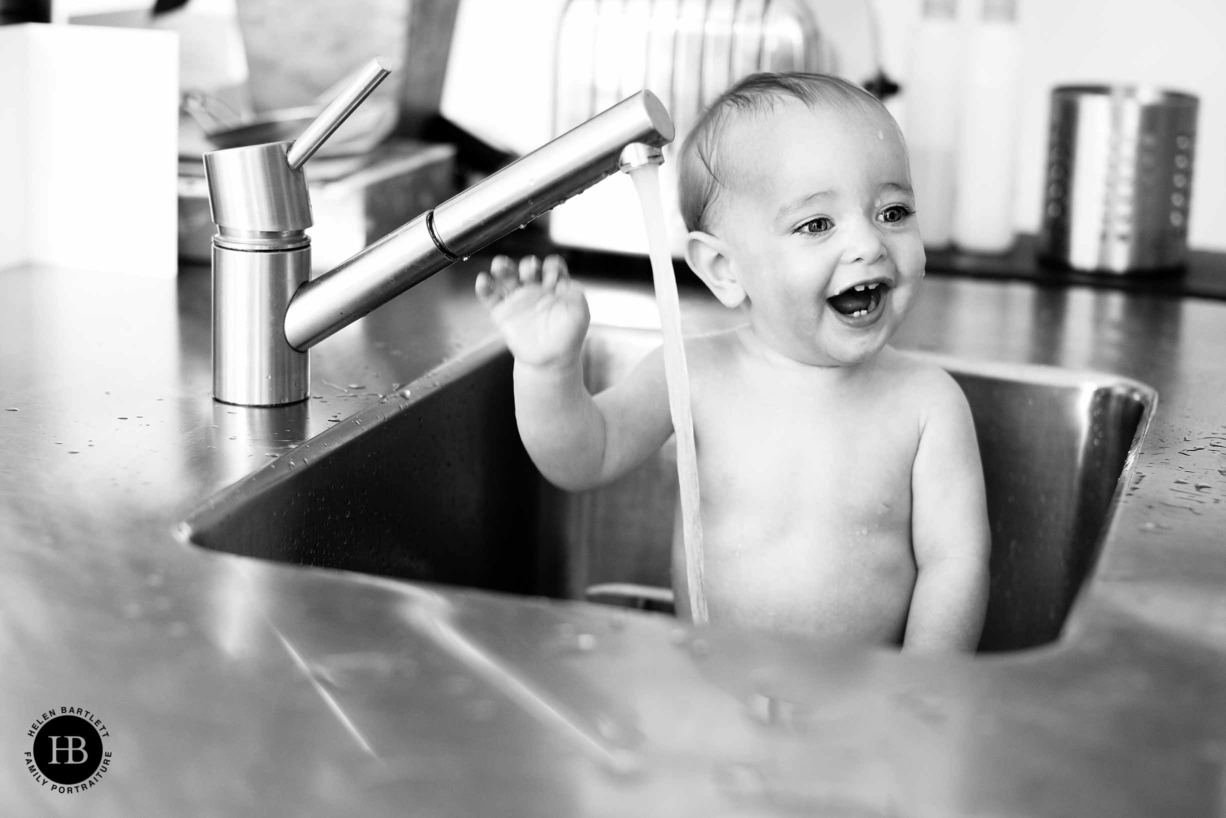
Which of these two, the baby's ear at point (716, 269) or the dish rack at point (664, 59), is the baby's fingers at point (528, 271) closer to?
the baby's ear at point (716, 269)

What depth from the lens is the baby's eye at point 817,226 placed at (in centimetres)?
102

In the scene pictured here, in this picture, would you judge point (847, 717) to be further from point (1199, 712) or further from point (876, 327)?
point (876, 327)

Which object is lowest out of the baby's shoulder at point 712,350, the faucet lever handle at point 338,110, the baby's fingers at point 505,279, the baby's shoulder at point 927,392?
the baby's shoulder at point 927,392

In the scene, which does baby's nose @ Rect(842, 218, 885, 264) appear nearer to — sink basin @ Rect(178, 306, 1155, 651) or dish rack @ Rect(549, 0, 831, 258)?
sink basin @ Rect(178, 306, 1155, 651)

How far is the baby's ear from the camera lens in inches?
43.0

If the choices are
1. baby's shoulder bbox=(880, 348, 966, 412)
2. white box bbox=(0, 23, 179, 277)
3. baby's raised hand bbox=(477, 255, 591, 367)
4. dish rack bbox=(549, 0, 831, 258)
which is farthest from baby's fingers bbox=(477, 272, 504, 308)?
white box bbox=(0, 23, 179, 277)

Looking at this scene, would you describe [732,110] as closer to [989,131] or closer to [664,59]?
[664,59]

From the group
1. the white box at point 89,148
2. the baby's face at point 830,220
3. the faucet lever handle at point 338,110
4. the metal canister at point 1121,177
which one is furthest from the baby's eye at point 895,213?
the white box at point 89,148

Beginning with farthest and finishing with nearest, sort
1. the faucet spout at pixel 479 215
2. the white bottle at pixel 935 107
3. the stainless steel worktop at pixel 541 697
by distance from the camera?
the white bottle at pixel 935 107
the faucet spout at pixel 479 215
the stainless steel worktop at pixel 541 697

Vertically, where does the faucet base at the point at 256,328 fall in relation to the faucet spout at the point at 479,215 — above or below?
below

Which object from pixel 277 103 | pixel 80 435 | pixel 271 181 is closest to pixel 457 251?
pixel 271 181

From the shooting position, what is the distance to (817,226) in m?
1.02

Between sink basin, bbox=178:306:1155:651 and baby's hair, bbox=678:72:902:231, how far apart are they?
0.24 m

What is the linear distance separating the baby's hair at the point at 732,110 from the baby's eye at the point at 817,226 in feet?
0.24
